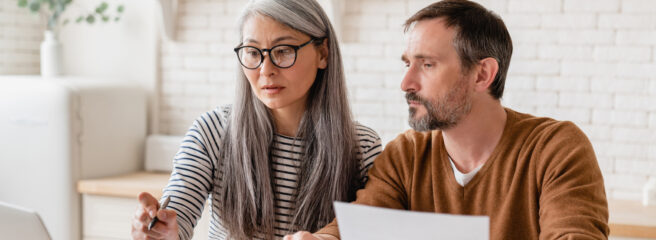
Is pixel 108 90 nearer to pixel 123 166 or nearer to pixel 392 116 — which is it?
pixel 123 166

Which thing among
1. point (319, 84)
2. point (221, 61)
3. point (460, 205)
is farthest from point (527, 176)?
point (221, 61)

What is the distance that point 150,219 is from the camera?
146 cm

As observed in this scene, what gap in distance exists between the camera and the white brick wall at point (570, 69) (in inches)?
110

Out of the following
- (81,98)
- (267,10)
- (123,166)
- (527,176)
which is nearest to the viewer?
(527,176)

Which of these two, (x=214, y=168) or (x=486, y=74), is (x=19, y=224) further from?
(x=486, y=74)

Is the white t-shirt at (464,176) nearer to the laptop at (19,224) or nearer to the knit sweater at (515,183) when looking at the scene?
the knit sweater at (515,183)

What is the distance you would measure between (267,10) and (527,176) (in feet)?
2.32

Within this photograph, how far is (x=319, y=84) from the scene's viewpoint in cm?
179

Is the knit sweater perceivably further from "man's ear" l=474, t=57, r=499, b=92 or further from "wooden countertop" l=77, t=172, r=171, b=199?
"wooden countertop" l=77, t=172, r=171, b=199

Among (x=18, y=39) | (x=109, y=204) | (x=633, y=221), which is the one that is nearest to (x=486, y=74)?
(x=633, y=221)

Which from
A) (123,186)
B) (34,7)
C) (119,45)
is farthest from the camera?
(119,45)

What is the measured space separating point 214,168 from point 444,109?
0.62 m

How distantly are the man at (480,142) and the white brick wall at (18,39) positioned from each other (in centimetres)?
252

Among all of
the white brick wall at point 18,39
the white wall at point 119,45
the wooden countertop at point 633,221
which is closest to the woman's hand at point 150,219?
the wooden countertop at point 633,221
